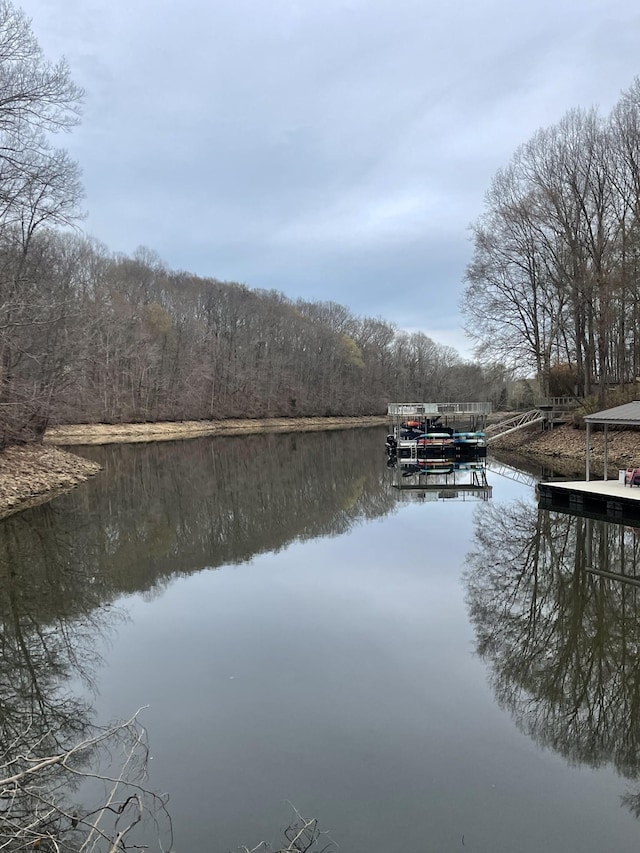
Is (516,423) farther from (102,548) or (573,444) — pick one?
(102,548)

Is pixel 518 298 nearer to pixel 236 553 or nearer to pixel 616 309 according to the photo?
pixel 616 309

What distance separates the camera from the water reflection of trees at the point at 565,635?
17.3ft

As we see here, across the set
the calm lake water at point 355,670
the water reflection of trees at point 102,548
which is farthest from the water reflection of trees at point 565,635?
the water reflection of trees at point 102,548

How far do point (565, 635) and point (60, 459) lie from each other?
73.1 feet

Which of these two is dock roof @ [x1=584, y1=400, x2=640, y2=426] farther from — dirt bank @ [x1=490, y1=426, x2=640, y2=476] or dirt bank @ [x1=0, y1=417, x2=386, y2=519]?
dirt bank @ [x1=0, y1=417, x2=386, y2=519]

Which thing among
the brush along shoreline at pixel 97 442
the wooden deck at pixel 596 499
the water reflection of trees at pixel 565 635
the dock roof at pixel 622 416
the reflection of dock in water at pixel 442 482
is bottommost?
the water reflection of trees at pixel 565 635

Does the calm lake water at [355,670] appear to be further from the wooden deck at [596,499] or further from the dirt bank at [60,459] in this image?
the dirt bank at [60,459]

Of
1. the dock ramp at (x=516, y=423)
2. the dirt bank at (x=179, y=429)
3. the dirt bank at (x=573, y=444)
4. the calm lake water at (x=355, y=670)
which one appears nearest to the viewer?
the calm lake water at (x=355, y=670)

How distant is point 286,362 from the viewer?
71.9m

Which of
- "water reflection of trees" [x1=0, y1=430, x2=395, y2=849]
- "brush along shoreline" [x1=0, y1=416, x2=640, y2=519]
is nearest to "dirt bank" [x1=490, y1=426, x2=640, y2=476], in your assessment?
"brush along shoreline" [x1=0, y1=416, x2=640, y2=519]

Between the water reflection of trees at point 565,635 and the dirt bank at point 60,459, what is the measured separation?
1285cm

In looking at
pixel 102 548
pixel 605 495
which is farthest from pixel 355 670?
pixel 605 495

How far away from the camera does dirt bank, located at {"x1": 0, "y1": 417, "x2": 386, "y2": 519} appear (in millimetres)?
18344

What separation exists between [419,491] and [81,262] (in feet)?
137
